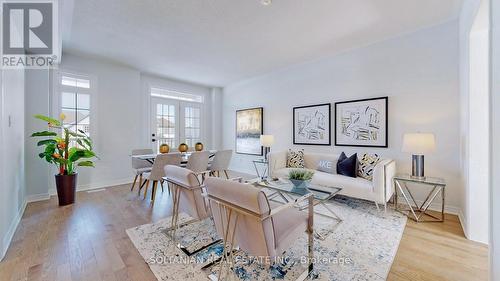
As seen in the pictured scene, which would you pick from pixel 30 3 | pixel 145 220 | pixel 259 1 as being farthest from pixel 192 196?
pixel 30 3

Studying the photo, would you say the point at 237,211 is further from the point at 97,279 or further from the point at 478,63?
the point at 478,63

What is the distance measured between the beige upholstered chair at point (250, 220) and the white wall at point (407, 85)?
261cm

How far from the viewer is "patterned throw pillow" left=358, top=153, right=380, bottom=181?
3.07 metres

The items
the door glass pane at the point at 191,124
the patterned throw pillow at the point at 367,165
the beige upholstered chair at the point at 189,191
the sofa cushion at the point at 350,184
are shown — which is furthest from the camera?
the door glass pane at the point at 191,124

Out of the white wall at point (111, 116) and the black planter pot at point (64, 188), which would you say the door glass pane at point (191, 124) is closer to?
the white wall at point (111, 116)

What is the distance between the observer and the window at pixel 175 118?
17.6 ft

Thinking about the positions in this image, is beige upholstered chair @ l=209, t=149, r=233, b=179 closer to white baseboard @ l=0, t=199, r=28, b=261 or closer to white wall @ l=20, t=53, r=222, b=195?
white wall @ l=20, t=53, r=222, b=195

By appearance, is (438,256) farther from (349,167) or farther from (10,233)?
(10,233)

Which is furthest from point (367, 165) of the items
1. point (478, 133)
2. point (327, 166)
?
point (478, 133)

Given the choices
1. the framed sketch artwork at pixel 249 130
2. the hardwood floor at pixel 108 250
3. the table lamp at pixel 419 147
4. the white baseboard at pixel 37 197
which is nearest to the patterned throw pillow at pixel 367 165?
the table lamp at pixel 419 147

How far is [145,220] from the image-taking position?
2.64m

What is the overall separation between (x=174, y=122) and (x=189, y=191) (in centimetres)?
424

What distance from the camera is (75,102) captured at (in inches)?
162

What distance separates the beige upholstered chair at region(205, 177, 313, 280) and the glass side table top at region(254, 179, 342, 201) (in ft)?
1.86
